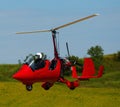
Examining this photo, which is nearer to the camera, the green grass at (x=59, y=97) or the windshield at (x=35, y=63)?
the windshield at (x=35, y=63)

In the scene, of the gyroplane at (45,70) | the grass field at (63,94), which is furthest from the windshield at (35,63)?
the grass field at (63,94)

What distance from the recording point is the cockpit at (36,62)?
30.2 meters

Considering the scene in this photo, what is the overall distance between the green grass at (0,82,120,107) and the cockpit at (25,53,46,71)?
3659 inches

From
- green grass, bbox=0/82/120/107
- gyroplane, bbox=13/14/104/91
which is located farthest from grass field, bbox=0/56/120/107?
gyroplane, bbox=13/14/104/91

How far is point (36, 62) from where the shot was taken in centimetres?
3062

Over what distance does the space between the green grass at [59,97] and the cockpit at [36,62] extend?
92.9 meters

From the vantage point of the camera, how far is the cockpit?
30.2 metres

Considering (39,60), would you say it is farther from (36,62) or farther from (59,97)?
(59,97)

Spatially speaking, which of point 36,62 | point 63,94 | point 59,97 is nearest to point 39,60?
point 36,62

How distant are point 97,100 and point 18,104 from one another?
68.8ft

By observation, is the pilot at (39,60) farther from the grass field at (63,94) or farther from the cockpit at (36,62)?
the grass field at (63,94)

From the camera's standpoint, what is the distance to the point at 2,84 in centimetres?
14550

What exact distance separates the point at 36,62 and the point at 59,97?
107002 millimetres

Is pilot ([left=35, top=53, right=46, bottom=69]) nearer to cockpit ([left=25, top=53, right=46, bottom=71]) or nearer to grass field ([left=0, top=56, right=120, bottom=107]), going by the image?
cockpit ([left=25, top=53, right=46, bottom=71])
